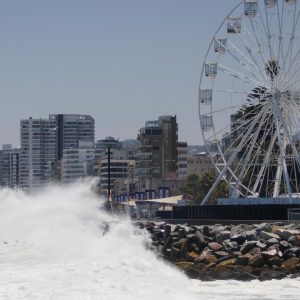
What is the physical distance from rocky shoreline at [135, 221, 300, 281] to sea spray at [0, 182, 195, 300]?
1.04 m

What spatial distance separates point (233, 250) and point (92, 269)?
798cm

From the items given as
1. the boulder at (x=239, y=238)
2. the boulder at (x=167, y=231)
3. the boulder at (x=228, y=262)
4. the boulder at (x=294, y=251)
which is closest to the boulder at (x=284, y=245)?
the boulder at (x=294, y=251)

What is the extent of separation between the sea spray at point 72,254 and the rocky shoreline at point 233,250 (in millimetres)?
1045

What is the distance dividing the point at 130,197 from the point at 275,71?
59134mm

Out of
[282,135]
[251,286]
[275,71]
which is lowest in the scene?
[251,286]

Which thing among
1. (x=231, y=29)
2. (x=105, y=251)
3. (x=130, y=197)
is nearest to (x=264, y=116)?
(x=231, y=29)

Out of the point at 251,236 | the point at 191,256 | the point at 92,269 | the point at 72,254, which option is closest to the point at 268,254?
the point at 191,256

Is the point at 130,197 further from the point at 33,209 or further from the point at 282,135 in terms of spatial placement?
the point at 282,135

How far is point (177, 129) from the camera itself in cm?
18212

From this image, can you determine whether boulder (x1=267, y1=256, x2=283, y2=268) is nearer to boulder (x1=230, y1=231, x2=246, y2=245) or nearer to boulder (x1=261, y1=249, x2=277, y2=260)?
boulder (x1=261, y1=249, x2=277, y2=260)

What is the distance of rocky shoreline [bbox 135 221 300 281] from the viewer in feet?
96.7

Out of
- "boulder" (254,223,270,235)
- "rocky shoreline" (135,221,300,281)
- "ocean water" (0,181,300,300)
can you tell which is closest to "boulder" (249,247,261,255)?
"rocky shoreline" (135,221,300,281)

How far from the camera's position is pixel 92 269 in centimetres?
2603

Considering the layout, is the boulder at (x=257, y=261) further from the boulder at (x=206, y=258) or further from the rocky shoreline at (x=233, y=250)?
the boulder at (x=206, y=258)
